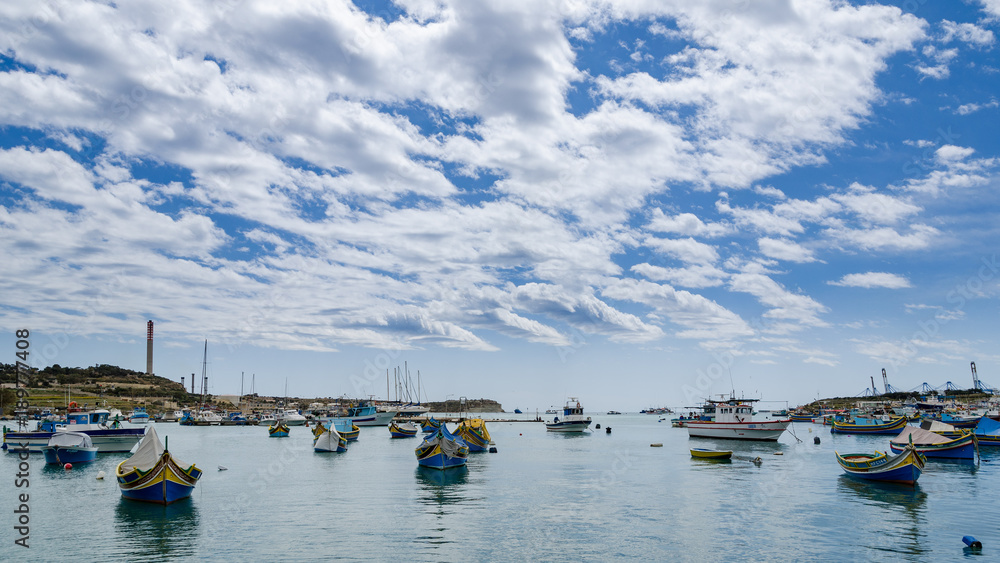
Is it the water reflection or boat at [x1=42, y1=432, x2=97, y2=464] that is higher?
boat at [x1=42, y1=432, x2=97, y2=464]

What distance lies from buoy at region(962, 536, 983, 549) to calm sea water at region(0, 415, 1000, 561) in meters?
0.39

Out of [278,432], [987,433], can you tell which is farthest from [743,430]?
[278,432]

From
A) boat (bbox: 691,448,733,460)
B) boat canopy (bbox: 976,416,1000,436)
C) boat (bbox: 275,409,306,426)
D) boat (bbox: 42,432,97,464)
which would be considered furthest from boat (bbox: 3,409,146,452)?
boat canopy (bbox: 976,416,1000,436)

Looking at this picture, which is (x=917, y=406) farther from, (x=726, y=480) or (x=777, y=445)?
(x=726, y=480)

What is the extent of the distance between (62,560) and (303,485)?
22.3 meters

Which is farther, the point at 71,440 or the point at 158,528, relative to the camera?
the point at 71,440

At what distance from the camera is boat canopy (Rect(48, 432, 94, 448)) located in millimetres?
57794

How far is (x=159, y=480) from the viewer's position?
1379 inches

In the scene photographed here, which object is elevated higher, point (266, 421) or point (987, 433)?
point (266, 421)

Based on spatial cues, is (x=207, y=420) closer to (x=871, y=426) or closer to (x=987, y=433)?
(x=871, y=426)

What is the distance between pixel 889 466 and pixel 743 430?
157 feet

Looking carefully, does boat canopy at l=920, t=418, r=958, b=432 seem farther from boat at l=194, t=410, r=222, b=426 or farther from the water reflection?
boat at l=194, t=410, r=222, b=426

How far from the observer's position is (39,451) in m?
67.9

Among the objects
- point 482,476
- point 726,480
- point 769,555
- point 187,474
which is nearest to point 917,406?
point 726,480
